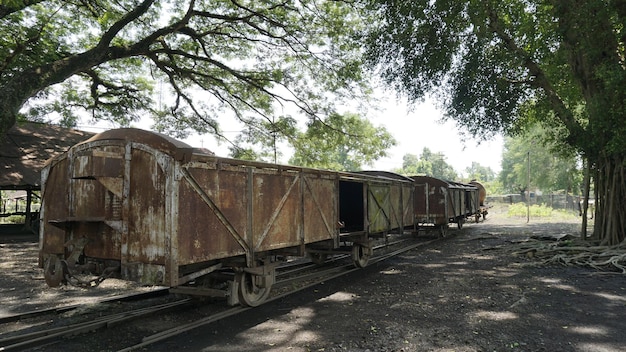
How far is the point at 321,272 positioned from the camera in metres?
8.84

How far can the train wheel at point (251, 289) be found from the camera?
239 inches

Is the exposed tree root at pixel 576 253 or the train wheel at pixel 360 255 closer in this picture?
the exposed tree root at pixel 576 253

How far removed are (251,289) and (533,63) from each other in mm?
12710

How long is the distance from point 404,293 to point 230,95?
15820 mm

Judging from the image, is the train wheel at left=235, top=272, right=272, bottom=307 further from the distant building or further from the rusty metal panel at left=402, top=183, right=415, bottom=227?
the distant building

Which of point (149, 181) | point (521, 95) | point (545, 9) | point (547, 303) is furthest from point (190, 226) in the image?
point (521, 95)

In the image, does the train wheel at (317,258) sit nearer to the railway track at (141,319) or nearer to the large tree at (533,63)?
the railway track at (141,319)

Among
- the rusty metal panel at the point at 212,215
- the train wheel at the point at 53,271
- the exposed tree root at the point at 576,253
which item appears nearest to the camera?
the rusty metal panel at the point at 212,215

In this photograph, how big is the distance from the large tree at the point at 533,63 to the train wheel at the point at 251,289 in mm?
10207

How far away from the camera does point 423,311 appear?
19.8 ft

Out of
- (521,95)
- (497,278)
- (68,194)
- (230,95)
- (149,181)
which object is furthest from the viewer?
(230,95)

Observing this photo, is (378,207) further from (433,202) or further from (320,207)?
(433,202)

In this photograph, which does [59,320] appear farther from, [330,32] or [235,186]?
[330,32]

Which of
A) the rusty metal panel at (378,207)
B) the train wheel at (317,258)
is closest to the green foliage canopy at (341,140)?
the rusty metal panel at (378,207)
